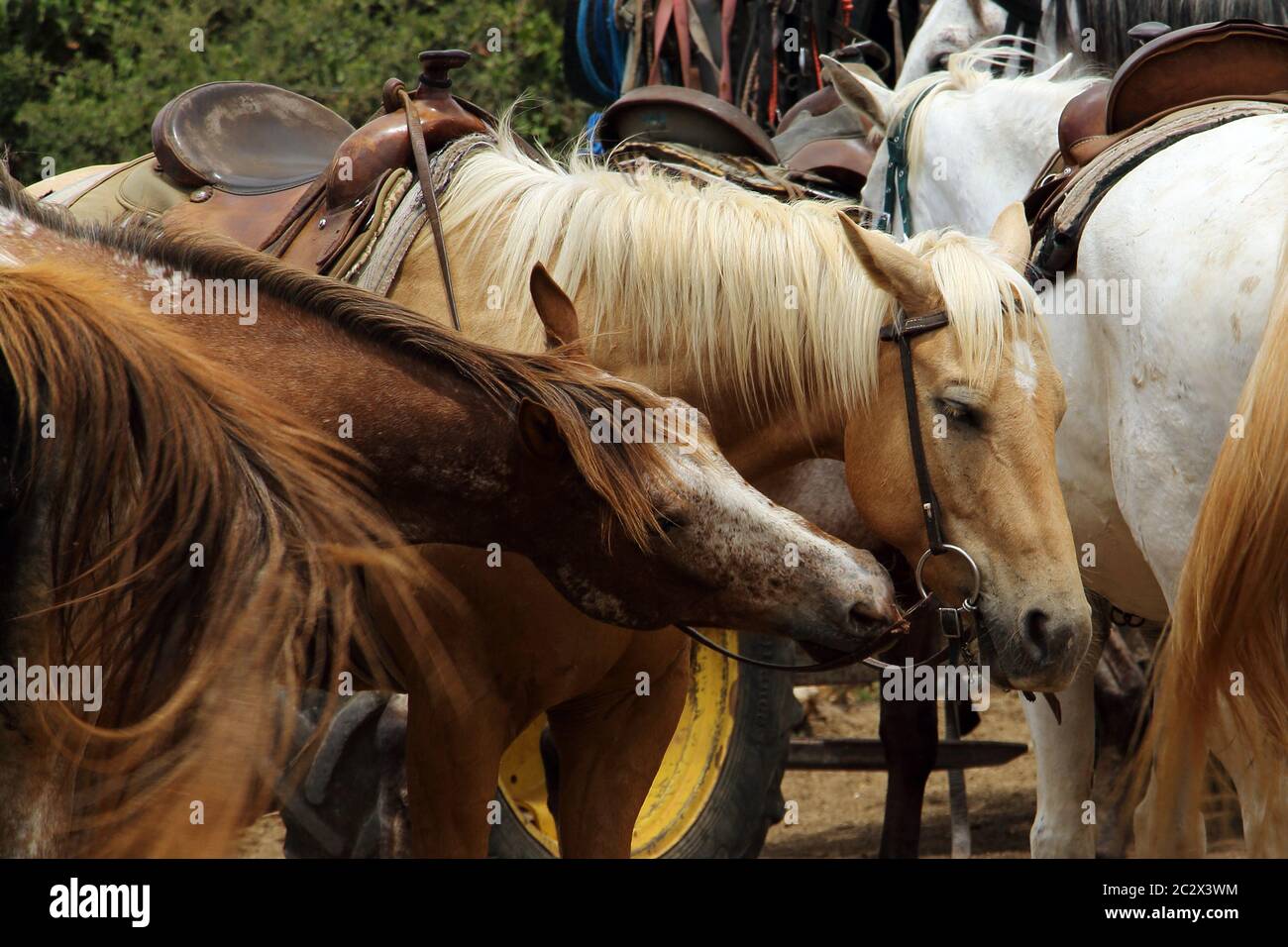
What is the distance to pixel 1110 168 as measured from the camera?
121 inches

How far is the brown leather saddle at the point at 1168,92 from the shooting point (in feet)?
10.1

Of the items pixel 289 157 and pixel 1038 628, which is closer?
pixel 1038 628

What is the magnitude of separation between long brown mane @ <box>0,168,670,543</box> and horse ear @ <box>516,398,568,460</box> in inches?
0.8

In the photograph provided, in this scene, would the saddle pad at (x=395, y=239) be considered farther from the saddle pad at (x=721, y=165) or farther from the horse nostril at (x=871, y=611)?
the horse nostril at (x=871, y=611)

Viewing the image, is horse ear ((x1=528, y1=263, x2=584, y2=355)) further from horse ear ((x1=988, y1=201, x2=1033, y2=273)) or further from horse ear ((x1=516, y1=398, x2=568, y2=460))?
horse ear ((x1=988, y1=201, x2=1033, y2=273))

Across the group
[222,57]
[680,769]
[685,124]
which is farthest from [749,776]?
[222,57]

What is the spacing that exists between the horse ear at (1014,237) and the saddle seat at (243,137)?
160 cm

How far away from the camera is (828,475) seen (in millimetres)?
3857

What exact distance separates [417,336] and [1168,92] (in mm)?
2011

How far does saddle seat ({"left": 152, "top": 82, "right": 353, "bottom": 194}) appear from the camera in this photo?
3543 millimetres

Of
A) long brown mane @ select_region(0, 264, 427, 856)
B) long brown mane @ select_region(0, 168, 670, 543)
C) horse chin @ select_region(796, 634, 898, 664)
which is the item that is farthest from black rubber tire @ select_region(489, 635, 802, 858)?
long brown mane @ select_region(0, 264, 427, 856)

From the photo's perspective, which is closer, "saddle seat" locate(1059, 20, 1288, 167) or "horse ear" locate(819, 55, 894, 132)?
"saddle seat" locate(1059, 20, 1288, 167)

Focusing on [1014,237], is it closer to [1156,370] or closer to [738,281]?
[1156,370]
